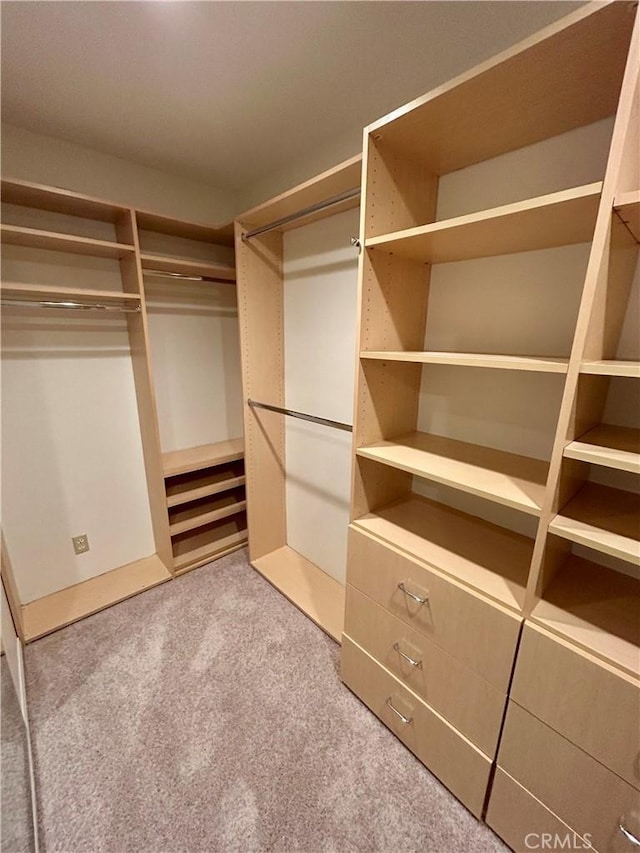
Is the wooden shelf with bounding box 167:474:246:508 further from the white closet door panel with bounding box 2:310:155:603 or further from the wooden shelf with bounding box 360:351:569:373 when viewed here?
the wooden shelf with bounding box 360:351:569:373

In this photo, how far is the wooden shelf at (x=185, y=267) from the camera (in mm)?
1910

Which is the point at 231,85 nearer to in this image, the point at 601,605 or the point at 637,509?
the point at 637,509

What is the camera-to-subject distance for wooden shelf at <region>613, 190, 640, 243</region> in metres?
0.68

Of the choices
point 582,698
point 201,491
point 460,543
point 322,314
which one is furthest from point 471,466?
point 201,491

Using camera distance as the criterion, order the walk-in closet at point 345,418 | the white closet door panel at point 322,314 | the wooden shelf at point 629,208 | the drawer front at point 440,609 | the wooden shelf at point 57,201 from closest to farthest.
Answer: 1. the wooden shelf at point 629,208
2. the walk-in closet at point 345,418
3. the drawer front at point 440,609
4. the wooden shelf at point 57,201
5. the white closet door panel at point 322,314

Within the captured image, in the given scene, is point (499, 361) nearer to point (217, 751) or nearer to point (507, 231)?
point (507, 231)

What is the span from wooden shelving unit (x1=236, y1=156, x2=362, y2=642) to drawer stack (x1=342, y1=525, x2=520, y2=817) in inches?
20.3

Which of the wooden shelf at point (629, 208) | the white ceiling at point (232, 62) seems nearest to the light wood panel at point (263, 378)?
the white ceiling at point (232, 62)

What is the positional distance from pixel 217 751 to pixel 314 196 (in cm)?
240

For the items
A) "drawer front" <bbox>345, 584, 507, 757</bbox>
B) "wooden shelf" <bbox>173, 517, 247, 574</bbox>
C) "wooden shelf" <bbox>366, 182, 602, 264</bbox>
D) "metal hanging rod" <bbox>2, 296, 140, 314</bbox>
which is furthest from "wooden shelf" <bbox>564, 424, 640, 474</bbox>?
"wooden shelf" <bbox>173, 517, 247, 574</bbox>

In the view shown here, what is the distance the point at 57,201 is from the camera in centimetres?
163

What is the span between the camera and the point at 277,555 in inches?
99.5

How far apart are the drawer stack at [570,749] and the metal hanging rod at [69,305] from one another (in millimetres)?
2285

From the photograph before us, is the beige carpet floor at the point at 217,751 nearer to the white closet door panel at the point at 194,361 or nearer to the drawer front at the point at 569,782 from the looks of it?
the drawer front at the point at 569,782
